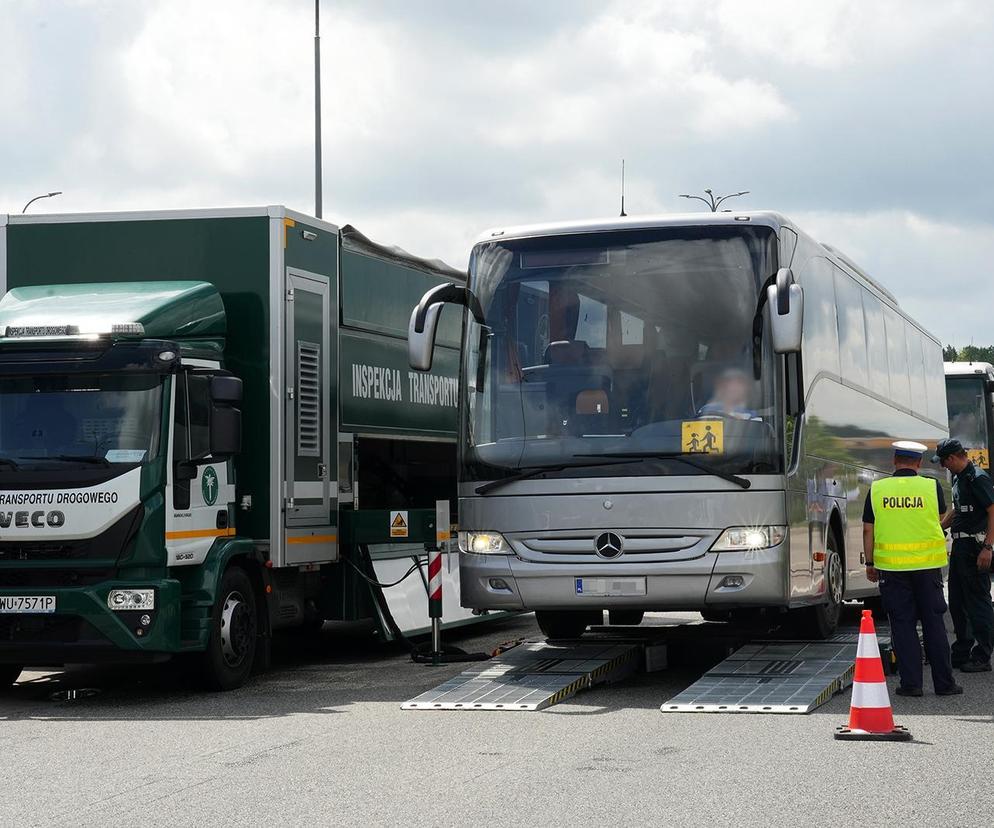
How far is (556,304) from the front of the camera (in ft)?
40.9

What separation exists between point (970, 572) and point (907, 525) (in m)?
1.64

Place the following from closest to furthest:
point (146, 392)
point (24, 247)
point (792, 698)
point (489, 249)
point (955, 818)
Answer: point (955, 818)
point (792, 698)
point (146, 392)
point (489, 249)
point (24, 247)

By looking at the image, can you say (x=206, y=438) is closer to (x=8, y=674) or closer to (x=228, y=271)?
(x=228, y=271)

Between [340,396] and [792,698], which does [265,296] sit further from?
[792,698]

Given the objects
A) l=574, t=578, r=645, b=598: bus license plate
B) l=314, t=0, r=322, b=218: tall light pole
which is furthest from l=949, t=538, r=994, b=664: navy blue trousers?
l=314, t=0, r=322, b=218: tall light pole

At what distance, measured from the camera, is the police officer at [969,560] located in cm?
1289

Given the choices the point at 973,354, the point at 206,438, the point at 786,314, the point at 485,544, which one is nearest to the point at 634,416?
the point at 786,314

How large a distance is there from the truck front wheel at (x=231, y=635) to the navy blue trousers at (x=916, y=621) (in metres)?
4.84

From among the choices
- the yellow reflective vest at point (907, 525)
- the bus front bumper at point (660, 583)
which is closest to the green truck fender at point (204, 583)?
the bus front bumper at point (660, 583)

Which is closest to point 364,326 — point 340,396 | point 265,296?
point 340,396

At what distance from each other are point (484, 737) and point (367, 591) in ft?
17.0

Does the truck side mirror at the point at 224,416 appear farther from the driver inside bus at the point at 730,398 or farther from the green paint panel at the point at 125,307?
the driver inside bus at the point at 730,398

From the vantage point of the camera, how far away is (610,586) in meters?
12.0

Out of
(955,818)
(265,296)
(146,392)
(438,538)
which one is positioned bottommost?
(955,818)
